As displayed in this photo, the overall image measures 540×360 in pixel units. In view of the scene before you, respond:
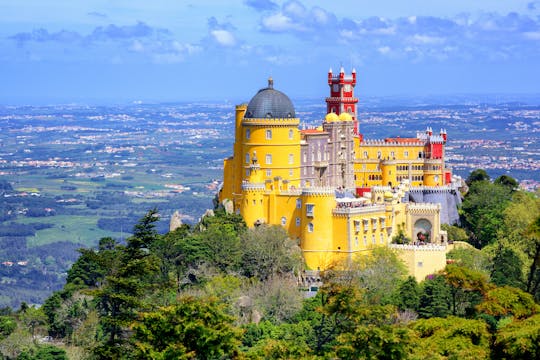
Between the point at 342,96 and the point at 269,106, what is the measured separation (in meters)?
16.6

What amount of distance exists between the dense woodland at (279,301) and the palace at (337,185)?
1847 mm

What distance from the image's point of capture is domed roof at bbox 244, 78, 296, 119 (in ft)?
290

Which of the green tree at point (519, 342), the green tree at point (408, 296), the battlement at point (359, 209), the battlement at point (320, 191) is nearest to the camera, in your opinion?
the green tree at point (519, 342)

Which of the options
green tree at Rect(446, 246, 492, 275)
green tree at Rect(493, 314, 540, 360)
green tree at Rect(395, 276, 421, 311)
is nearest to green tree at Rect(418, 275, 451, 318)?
green tree at Rect(395, 276, 421, 311)

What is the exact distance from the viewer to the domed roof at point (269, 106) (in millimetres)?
88500

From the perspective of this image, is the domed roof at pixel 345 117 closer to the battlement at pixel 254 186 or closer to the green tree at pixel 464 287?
the battlement at pixel 254 186

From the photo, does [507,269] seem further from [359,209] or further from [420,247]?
[359,209]

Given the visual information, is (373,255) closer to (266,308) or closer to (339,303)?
(266,308)

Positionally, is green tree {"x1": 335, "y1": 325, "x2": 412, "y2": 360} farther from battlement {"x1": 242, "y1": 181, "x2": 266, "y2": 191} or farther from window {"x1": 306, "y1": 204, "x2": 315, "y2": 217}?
battlement {"x1": 242, "y1": 181, "x2": 266, "y2": 191}

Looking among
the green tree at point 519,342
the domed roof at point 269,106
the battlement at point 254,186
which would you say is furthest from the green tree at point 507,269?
the domed roof at point 269,106

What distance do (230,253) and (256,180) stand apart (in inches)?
272

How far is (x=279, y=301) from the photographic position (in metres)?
76.0

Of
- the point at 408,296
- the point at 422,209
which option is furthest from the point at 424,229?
the point at 408,296

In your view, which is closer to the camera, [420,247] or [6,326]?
[6,326]
